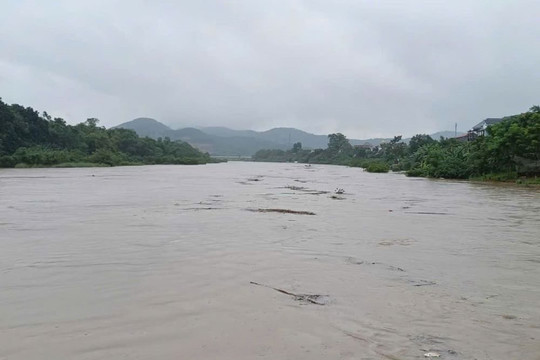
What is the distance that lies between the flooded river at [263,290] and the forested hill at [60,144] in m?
43.2

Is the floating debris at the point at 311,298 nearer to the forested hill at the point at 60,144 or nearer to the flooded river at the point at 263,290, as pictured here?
the flooded river at the point at 263,290

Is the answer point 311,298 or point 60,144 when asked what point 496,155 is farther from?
point 60,144

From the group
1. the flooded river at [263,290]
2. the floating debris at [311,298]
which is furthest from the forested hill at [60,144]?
the floating debris at [311,298]

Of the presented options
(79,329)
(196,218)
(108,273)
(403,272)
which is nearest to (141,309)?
(79,329)

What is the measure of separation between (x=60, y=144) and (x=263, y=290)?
199ft

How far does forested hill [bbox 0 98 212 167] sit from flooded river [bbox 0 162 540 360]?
43.2 metres

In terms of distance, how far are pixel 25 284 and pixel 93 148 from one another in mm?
63010

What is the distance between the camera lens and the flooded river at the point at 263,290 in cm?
328

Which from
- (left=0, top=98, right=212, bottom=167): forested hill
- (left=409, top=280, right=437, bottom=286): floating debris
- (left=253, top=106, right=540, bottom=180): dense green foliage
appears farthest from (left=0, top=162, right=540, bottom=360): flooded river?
(left=0, top=98, right=212, bottom=167): forested hill

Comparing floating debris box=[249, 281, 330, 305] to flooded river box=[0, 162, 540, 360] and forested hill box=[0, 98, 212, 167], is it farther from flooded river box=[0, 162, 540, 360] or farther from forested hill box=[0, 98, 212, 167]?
forested hill box=[0, 98, 212, 167]

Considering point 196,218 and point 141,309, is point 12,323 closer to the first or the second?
point 141,309

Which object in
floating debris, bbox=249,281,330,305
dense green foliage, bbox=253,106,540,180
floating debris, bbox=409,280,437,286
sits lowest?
floating debris, bbox=409,280,437,286

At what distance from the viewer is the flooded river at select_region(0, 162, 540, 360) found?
328cm

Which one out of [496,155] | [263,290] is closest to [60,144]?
[496,155]
